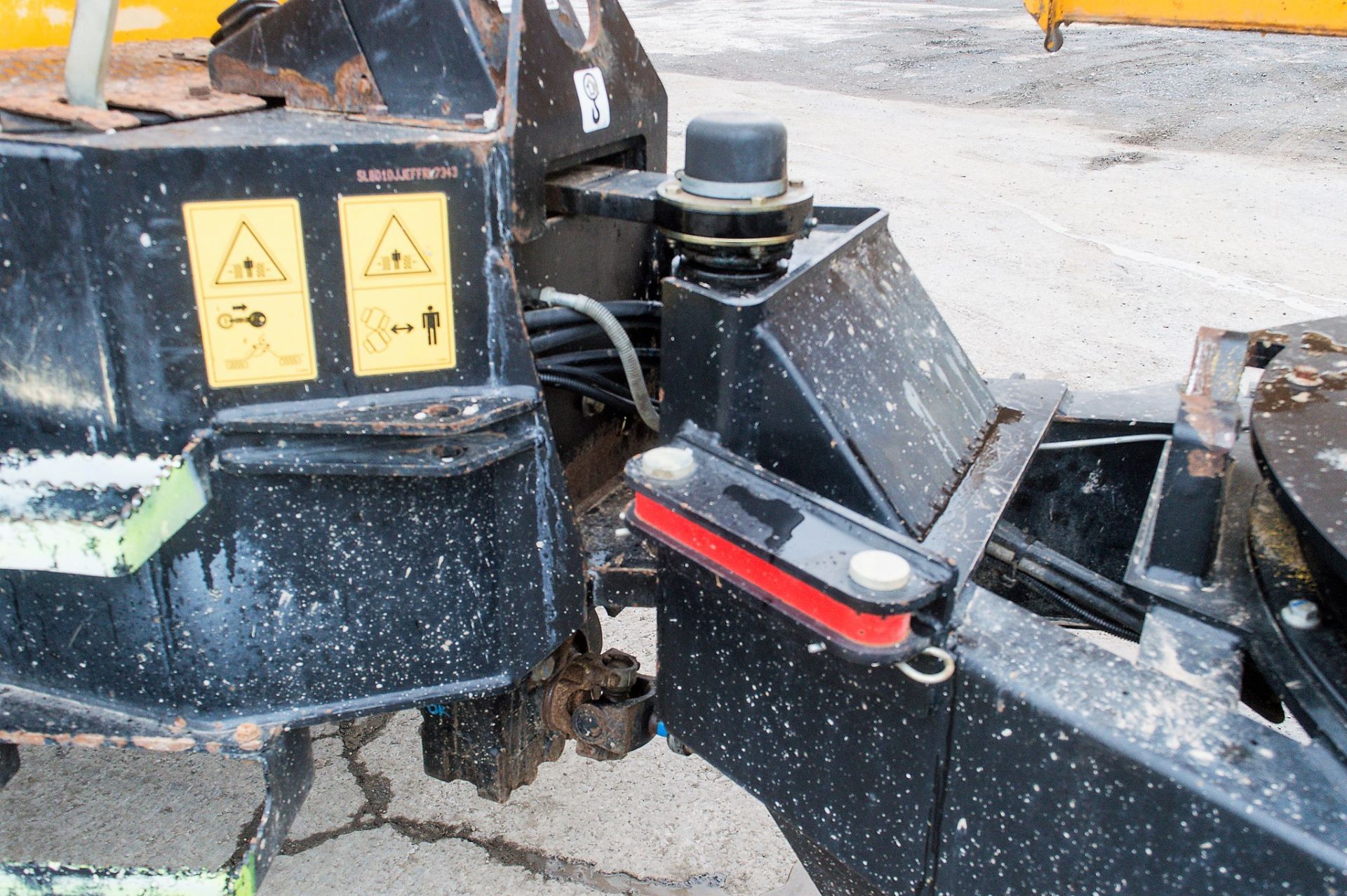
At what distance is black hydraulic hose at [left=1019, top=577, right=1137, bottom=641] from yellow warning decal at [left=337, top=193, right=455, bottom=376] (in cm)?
101

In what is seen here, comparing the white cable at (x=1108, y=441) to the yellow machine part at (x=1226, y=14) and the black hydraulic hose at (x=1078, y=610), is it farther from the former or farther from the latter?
the yellow machine part at (x=1226, y=14)

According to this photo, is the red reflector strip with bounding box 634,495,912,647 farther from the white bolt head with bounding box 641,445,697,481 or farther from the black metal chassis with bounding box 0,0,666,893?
the black metal chassis with bounding box 0,0,666,893

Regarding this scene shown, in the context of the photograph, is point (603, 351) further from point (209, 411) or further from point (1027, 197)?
point (1027, 197)

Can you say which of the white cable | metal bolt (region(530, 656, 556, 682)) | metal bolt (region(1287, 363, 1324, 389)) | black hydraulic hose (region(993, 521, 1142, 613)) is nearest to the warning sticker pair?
metal bolt (region(530, 656, 556, 682))

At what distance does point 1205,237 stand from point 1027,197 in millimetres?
1151

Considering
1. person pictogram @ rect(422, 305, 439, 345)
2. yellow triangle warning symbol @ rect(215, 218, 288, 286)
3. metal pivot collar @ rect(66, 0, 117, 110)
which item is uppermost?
metal pivot collar @ rect(66, 0, 117, 110)

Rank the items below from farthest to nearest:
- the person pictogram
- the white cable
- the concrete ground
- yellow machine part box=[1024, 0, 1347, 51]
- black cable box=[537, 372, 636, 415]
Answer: yellow machine part box=[1024, 0, 1347, 51] < the concrete ground < the white cable < black cable box=[537, 372, 636, 415] < the person pictogram

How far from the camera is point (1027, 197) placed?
657cm

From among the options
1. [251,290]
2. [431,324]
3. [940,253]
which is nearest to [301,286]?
[251,290]

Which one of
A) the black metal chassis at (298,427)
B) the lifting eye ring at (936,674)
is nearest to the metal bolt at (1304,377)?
the lifting eye ring at (936,674)

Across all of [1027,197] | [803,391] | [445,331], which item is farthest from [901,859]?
Answer: [1027,197]

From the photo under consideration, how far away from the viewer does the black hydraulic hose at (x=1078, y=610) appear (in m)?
1.74

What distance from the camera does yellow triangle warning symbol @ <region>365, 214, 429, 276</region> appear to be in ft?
4.31

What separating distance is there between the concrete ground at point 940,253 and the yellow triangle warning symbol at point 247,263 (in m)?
1.23
